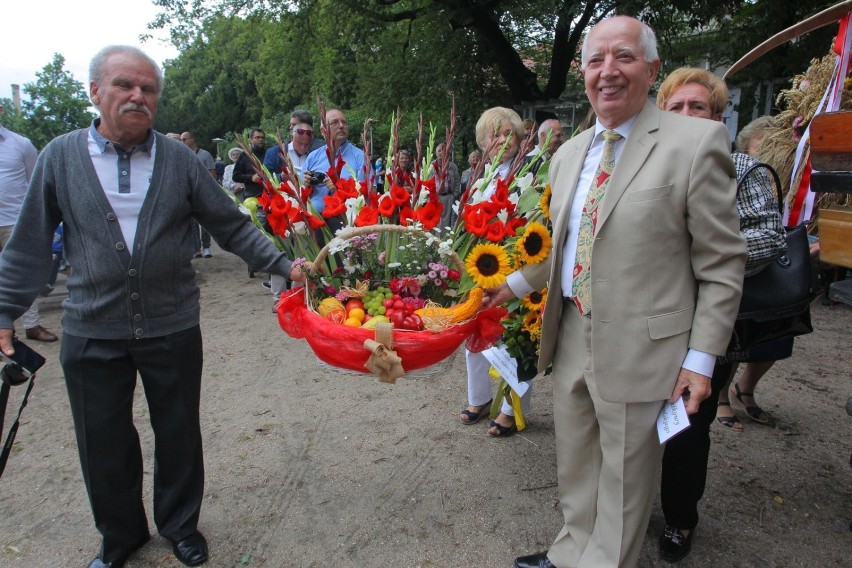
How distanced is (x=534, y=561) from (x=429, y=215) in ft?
4.79

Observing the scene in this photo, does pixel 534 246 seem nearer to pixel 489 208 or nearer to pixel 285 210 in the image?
pixel 489 208

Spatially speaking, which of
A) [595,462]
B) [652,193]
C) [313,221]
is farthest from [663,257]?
[313,221]

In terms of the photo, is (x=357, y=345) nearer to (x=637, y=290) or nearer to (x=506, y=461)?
(x=637, y=290)

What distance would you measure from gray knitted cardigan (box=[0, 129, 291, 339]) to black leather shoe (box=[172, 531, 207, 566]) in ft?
3.04

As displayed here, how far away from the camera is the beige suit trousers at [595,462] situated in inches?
73.2

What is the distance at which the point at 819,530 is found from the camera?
8.43 ft

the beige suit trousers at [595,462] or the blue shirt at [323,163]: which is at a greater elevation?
the blue shirt at [323,163]

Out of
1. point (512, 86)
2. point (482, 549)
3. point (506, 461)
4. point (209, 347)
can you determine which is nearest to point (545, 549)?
point (482, 549)

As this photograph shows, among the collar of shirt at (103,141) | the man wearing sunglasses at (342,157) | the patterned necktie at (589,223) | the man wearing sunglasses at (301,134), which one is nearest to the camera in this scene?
the patterned necktie at (589,223)

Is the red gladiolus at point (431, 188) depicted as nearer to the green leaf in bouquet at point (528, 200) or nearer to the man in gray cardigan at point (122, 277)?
the green leaf in bouquet at point (528, 200)

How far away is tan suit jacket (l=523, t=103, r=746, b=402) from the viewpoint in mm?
1645

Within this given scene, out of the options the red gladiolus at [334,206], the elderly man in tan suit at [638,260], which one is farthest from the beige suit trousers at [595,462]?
the red gladiolus at [334,206]

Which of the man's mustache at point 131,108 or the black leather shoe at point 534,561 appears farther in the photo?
the black leather shoe at point 534,561

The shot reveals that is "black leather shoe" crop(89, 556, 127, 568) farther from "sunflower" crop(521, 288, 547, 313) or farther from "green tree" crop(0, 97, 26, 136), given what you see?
"green tree" crop(0, 97, 26, 136)
